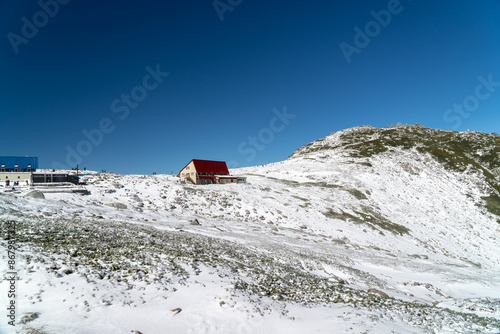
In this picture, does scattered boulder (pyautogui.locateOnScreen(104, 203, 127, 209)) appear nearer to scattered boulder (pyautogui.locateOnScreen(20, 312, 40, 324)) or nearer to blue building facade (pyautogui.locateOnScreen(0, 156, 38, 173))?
scattered boulder (pyautogui.locateOnScreen(20, 312, 40, 324))

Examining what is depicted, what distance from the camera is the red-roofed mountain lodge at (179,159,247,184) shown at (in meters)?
58.9

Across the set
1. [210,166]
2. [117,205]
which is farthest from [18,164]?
[210,166]

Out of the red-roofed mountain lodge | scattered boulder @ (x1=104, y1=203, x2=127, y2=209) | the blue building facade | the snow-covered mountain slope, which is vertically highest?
the blue building facade

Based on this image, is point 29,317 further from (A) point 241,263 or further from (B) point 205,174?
(B) point 205,174

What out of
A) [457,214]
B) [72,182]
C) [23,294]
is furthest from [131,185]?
[457,214]

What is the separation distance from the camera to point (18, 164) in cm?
5409

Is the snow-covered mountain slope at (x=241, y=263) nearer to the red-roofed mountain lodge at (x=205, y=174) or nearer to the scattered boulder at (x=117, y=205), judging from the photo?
the scattered boulder at (x=117, y=205)

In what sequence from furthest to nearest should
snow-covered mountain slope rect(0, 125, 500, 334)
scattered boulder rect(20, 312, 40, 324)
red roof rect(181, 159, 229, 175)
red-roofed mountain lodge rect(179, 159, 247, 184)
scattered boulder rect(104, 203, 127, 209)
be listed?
red roof rect(181, 159, 229, 175)
red-roofed mountain lodge rect(179, 159, 247, 184)
scattered boulder rect(104, 203, 127, 209)
snow-covered mountain slope rect(0, 125, 500, 334)
scattered boulder rect(20, 312, 40, 324)

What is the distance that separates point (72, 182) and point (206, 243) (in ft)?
110

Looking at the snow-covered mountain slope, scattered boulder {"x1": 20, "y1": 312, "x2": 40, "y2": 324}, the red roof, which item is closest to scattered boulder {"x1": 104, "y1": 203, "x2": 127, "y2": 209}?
the snow-covered mountain slope

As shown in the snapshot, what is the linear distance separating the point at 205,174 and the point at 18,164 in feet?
138

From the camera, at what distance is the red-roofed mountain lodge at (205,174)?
5894cm

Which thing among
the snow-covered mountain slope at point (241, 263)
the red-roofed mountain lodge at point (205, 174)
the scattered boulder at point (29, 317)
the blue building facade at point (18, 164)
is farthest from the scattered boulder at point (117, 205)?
the blue building facade at point (18, 164)

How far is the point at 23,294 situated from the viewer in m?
8.42
